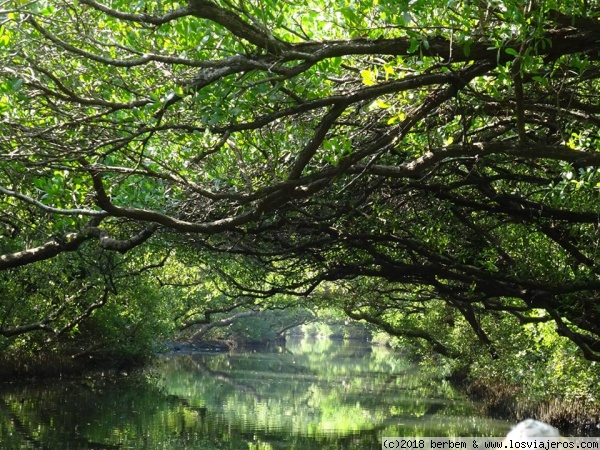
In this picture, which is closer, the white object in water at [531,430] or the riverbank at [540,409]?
the white object in water at [531,430]

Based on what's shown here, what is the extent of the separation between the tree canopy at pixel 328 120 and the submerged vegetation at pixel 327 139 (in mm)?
31

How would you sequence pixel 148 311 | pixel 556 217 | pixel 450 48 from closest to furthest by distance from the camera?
pixel 450 48, pixel 556 217, pixel 148 311

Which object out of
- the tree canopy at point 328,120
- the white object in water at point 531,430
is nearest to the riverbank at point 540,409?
the tree canopy at point 328,120

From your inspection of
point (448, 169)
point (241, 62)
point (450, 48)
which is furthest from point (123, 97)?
point (448, 169)

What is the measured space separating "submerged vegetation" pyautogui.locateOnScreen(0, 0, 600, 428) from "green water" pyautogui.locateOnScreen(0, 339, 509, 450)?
3047mm

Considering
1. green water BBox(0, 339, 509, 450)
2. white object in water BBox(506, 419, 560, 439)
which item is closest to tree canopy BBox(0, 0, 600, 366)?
white object in water BBox(506, 419, 560, 439)

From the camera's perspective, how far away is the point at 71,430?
48.3 ft

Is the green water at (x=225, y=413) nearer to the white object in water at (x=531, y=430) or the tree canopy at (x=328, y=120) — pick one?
the tree canopy at (x=328, y=120)

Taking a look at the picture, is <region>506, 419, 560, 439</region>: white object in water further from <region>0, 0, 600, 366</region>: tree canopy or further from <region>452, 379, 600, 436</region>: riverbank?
<region>452, 379, 600, 436</region>: riverbank

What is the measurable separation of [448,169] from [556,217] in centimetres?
142

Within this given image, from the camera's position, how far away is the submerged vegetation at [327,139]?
5273mm

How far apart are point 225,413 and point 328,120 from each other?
14578 mm

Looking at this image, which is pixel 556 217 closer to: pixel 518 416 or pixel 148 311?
pixel 518 416

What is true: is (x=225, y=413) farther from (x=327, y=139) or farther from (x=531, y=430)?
(x=531, y=430)
